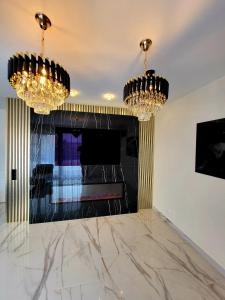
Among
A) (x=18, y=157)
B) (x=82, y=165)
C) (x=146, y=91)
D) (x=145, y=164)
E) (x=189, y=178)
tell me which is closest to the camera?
(x=146, y=91)

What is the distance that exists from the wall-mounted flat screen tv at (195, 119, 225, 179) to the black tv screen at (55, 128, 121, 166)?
175 cm

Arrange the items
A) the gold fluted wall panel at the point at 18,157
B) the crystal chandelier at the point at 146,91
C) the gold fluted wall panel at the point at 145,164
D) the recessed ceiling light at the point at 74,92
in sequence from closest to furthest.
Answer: the crystal chandelier at the point at 146,91 < the recessed ceiling light at the point at 74,92 < the gold fluted wall panel at the point at 18,157 < the gold fluted wall panel at the point at 145,164

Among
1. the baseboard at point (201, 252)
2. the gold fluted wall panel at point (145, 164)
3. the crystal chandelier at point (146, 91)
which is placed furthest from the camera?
the gold fluted wall panel at point (145, 164)

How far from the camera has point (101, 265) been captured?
87.1 inches

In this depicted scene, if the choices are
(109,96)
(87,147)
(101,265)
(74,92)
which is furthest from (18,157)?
(101,265)

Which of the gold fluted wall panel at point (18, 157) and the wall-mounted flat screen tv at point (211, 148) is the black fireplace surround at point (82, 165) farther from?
the wall-mounted flat screen tv at point (211, 148)

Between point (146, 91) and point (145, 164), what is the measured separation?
2834 mm

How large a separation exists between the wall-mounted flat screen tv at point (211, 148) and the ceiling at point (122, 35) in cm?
66

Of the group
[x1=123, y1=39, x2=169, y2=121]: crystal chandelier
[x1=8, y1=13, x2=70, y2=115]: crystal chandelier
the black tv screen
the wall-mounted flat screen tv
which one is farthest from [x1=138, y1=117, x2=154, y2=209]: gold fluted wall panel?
[x1=8, y1=13, x2=70, y2=115]: crystal chandelier

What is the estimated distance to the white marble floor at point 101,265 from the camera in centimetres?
183

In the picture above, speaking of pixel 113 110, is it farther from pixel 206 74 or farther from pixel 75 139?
pixel 206 74

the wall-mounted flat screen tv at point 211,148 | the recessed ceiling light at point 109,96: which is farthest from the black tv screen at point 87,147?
the wall-mounted flat screen tv at point 211,148

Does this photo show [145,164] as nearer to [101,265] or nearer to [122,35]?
[101,265]

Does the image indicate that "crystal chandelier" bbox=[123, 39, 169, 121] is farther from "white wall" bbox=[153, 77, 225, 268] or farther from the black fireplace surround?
the black fireplace surround
